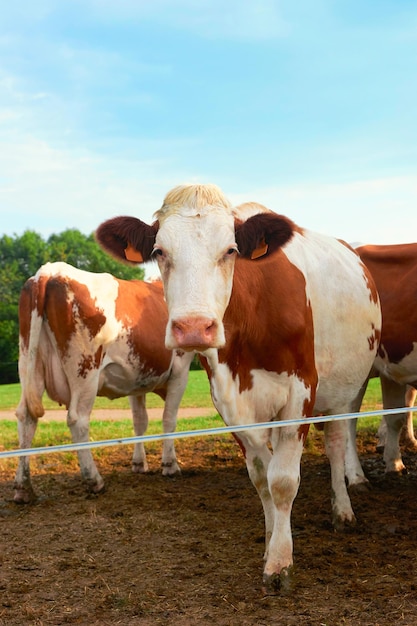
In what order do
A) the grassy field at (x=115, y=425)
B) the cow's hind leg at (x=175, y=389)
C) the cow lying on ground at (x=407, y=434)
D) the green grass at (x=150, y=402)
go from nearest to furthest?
the cow's hind leg at (x=175, y=389), the cow lying on ground at (x=407, y=434), the grassy field at (x=115, y=425), the green grass at (x=150, y=402)

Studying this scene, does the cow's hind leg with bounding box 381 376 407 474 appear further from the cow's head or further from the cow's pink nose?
the cow's pink nose

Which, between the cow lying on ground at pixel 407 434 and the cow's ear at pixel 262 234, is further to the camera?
the cow lying on ground at pixel 407 434

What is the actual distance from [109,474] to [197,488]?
53.4 inches

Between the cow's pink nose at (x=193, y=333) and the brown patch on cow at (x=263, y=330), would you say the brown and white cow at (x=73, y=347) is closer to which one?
the brown patch on cow at (x=263, y=330)

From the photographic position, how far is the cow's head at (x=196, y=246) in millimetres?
3740

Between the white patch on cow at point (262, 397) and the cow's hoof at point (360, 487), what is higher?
the white patch on cow at point (262, 397)

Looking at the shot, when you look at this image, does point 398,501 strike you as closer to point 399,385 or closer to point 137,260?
point 399,385

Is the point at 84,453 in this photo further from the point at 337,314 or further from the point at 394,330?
the point at 394,330

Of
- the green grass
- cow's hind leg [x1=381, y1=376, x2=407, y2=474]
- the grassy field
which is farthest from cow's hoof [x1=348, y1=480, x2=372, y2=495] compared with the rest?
the green grass

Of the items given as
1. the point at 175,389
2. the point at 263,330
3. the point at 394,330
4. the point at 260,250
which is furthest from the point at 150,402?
the point at 260,250

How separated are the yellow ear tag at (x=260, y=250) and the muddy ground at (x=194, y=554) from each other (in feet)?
7.09

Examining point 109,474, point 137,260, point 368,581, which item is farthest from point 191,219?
point 109,474

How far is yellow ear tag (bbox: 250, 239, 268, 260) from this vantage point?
446 cm

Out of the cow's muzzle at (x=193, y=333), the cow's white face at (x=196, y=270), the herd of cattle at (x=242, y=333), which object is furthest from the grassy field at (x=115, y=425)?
the cow's muzzle at (x=193, y=333)
